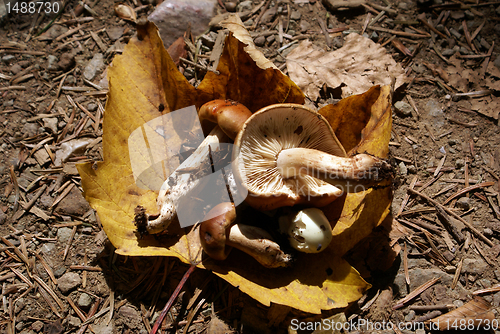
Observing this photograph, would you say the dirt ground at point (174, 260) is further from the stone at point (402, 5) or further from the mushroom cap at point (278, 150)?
the mushroom cap at point (278, 150)

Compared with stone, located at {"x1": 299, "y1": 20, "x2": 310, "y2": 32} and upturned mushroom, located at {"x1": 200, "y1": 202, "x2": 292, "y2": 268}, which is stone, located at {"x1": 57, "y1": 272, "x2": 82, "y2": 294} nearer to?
upturned mushroom, located at {"x1": 200, "y1": 202, "x2": 292, "y2": 268}

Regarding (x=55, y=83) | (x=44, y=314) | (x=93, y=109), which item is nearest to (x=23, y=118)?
(x=55, y=83)

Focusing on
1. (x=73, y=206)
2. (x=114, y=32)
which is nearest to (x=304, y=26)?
(x=114, y=32)

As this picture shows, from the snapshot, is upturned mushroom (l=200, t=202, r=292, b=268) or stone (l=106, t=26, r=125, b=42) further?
stone (l=106, t=26, r=125, b=42)

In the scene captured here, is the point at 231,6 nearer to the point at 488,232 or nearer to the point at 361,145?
the point at 361,145

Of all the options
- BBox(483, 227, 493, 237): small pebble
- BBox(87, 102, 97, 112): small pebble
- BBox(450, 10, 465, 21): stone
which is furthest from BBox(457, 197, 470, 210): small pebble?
BBox(87, 102, 97, 112): small pebble

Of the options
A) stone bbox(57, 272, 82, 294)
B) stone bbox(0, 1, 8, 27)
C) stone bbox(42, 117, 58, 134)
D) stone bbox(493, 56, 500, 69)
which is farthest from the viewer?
stone bbox(0, 1, 8, 27)
